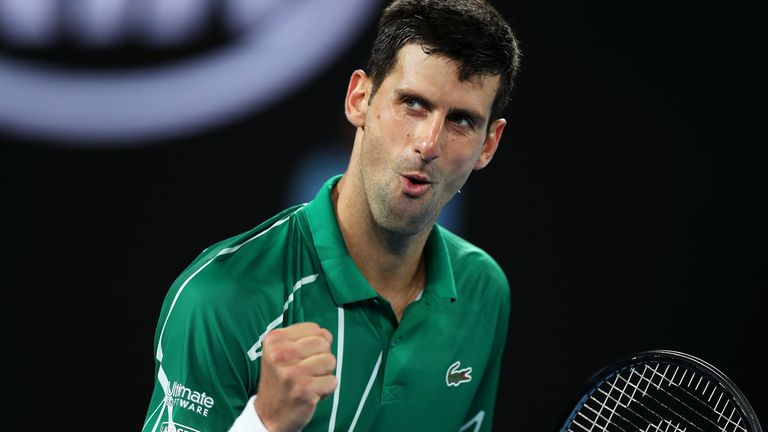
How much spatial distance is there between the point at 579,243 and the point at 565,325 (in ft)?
0.90

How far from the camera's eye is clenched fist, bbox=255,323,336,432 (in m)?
1.52

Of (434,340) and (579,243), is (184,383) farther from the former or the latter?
(579,243)

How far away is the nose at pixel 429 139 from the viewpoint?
1862mm

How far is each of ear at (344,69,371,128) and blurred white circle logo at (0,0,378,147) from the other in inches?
28.9

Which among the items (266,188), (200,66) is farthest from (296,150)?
(200,66)

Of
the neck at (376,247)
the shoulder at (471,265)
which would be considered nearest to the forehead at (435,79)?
the neck at (376,247)

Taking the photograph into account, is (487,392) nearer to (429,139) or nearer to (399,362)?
(399,362)

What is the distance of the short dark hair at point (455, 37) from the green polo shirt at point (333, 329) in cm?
34

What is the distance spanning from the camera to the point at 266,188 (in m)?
2.78

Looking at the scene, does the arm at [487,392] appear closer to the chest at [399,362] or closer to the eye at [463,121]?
the chest at [399,362]

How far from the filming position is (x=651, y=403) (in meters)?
3.20

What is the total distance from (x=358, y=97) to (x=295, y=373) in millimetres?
737

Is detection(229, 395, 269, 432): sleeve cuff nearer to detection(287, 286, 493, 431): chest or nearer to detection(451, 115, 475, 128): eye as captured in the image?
detection(287, 286, 493, 431): chest

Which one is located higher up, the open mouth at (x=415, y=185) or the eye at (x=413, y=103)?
the eye at (x=413, y=103)
